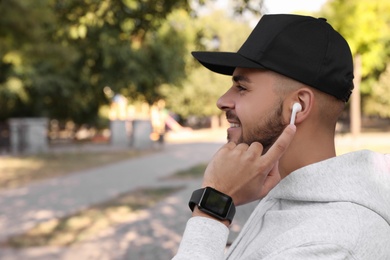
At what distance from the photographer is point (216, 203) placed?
5.34 ft

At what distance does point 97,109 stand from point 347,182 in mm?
33648

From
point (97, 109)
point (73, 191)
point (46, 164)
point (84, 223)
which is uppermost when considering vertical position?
point (97, 109)

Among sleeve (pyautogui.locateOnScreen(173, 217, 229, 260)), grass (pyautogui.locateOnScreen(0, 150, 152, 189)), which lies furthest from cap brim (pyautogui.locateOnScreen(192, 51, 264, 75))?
grass (pyautogui.locateOnScreen(0, 150, 152, 189))

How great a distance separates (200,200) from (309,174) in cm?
31

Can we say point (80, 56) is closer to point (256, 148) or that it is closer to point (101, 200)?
point (101, 200)

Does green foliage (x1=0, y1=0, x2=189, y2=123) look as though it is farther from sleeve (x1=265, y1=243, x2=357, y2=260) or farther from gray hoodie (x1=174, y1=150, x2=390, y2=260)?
sleeve (x1=265, y1=243, x2=357, y2=260)

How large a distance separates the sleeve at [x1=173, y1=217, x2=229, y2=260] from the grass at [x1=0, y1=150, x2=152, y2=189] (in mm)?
13467

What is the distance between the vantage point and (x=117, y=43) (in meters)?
6.64

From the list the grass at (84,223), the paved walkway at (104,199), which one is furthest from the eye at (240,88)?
the grass at (84,223)

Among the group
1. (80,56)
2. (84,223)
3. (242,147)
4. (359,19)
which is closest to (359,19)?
(359,19)

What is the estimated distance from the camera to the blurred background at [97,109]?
6816mm

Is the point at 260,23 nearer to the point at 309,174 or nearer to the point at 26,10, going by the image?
the point at 309,174

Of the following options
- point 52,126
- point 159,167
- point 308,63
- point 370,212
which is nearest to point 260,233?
point 370,212

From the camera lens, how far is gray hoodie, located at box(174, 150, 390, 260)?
1440 mm
